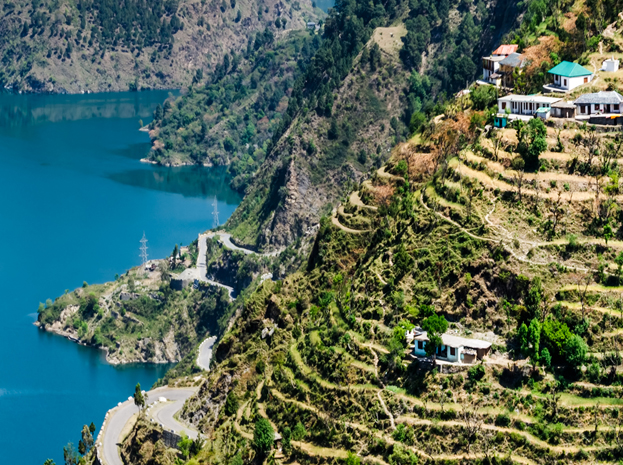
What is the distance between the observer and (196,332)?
7219 inches

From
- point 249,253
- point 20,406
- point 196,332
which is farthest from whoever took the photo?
point 249,253

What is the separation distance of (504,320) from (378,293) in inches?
447

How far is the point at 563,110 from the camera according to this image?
304ft

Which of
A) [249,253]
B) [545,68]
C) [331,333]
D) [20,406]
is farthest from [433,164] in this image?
[249,253]

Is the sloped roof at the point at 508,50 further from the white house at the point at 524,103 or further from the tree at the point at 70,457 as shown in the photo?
the tree at the point at 70,457

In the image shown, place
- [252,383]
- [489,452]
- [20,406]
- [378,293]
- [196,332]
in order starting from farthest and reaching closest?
[196,332] → [20,406] → [252,383] → [378,293] → [489,452]

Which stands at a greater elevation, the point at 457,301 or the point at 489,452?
the point at 457,301

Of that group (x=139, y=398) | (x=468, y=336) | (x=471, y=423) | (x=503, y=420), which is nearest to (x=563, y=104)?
(x=468, y=336)

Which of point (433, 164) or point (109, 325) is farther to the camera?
point (109, 325)

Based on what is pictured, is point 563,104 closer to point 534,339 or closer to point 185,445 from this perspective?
point 534,339

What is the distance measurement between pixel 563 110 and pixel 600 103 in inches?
112

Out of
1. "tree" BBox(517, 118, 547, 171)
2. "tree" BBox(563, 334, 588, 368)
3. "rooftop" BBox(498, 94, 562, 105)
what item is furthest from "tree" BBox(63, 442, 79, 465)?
"tree" BBox(563, 334, 588, 368)

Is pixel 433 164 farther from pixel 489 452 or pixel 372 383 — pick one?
pixel 489 452

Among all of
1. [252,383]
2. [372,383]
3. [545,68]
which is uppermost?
[545,68]
